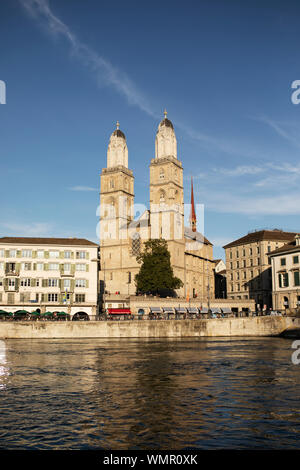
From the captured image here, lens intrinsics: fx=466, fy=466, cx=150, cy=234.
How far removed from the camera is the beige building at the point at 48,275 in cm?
7294

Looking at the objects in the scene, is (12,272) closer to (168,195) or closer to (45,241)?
(45,241)

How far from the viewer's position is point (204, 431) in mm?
12602

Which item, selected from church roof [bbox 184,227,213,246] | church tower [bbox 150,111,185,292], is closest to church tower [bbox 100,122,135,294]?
church tower [bbox 150,111,185,292]

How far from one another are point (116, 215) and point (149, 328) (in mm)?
46727

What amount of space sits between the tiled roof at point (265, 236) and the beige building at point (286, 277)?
1671cm

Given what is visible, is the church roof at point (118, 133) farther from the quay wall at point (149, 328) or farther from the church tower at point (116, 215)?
the quay wall at point (149, 328)

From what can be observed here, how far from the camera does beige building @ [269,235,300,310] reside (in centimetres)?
7731

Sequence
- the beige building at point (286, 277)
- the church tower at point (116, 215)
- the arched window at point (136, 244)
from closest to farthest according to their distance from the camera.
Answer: the beige building at point (286, 277)
the church tower at point (116, 215)
the arched window at point (136, 244)

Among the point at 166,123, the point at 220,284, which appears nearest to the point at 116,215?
the point at 166,123

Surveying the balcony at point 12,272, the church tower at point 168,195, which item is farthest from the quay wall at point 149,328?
the church tower at point 168,195

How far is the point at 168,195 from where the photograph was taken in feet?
328

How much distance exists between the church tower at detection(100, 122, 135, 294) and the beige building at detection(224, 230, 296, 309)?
80.4 ft
